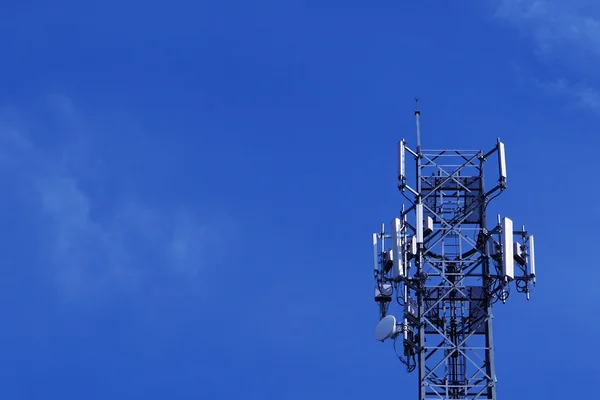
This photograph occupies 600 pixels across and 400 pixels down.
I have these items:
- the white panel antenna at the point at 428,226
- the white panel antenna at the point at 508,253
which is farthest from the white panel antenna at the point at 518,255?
the white panel antenna at the point at 428,226

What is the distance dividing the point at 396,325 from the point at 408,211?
5.45 metres

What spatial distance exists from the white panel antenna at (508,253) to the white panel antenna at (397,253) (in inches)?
185

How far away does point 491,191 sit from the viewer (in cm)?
9100

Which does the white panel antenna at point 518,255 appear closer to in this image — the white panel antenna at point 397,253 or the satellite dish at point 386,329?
the white panel antenna at point 397,253

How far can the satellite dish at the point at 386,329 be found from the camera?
89.4 m

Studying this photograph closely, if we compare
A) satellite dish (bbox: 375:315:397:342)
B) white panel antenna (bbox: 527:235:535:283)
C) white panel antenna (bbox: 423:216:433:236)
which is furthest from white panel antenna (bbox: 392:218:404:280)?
white panel antenna (bbox: 527:235:535:283)

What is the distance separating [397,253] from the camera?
89375 mm

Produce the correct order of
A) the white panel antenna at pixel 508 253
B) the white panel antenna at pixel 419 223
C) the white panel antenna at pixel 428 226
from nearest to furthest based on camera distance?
the white panel antenna at pixel 508 253 < the white panel antenna at pixel 419 223 < the white panel antenna at pixel 428 226

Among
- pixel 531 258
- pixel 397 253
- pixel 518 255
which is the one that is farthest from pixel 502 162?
pixel 397 253

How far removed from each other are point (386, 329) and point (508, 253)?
6630 millimetres

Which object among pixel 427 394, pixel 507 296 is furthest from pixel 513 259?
pixel 427 394

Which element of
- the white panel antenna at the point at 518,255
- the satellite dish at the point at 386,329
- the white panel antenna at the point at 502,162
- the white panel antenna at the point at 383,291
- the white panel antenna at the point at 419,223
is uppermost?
the white panel antenna at the point at 502,162

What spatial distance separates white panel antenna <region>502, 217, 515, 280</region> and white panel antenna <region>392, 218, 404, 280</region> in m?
4.69

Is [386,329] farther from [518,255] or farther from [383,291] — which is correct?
[518,255]
